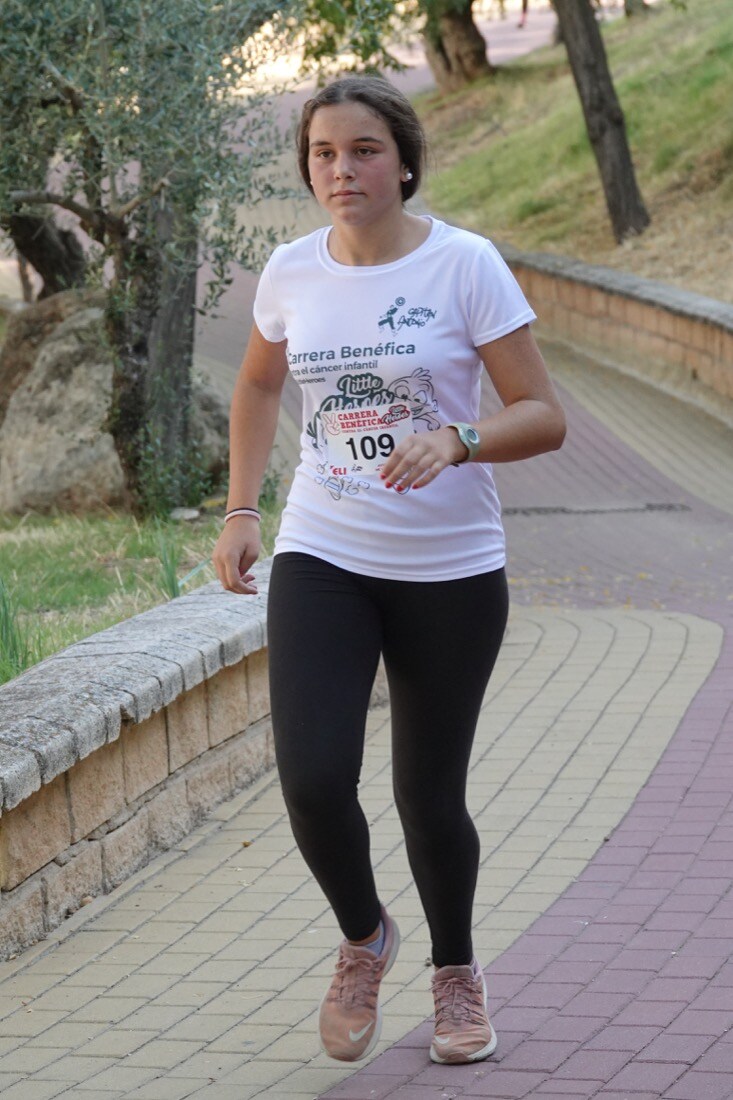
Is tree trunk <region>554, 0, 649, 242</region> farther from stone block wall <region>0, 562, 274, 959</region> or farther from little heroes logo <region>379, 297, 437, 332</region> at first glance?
little heroes logo <region>379, 297, 437, 332</region>

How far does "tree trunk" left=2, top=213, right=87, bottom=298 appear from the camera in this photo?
11453 millimetres

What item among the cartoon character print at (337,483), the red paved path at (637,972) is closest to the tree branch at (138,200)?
the red paved path at (637,972)

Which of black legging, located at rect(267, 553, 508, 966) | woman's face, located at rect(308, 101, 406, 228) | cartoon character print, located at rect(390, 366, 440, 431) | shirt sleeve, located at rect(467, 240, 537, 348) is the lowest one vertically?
black legging, located at rect(267, 553, 508, 966)

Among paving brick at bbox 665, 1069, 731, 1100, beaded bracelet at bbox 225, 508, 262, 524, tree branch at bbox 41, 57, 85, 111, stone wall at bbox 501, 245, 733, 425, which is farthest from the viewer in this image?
stone wall at bbox 501, 245, 733, 425

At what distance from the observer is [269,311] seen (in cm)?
328

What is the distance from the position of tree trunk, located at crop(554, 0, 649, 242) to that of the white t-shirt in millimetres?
14440

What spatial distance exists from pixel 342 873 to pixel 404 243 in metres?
1.18

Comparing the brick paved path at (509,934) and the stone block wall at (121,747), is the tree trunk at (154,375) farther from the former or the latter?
the stone block wall at (121,747)

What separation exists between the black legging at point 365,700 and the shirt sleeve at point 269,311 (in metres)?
0.44

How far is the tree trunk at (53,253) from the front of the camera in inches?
451

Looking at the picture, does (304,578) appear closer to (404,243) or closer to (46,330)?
(404,243)

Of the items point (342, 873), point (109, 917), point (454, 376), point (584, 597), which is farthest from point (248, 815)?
point (584, 597)

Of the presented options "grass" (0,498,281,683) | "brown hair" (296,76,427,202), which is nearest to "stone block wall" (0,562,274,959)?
"grass" (0,498,281,683)

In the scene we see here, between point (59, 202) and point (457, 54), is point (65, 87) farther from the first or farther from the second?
point (457, 54)
